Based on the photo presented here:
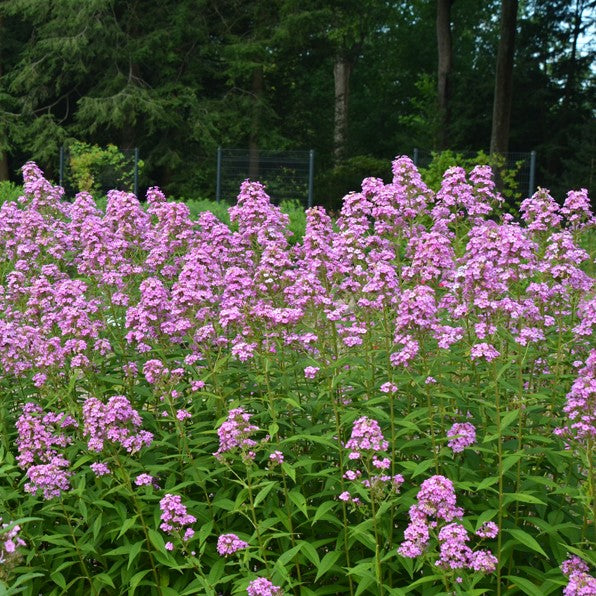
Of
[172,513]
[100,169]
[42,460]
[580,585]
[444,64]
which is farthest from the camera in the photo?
[444,64]

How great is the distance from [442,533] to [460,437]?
825mm

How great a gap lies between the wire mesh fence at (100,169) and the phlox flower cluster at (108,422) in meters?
22.9

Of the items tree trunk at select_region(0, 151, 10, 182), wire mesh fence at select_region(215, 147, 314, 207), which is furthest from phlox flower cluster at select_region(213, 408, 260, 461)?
tree trunk at select_region(0, 151, 10, 182)

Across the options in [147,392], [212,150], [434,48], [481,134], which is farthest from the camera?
[434,48]

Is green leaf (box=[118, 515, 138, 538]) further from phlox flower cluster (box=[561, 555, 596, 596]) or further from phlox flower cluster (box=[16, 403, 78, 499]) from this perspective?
phlox flower cluster (box=[561, 555, 596, 596])

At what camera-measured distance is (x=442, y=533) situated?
3.23 metres

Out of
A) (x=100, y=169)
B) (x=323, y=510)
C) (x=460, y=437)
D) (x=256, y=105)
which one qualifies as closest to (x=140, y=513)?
(x=323, y=510)

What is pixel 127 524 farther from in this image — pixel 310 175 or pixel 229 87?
pixel 229 87

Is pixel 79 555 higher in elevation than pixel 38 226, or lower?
lower

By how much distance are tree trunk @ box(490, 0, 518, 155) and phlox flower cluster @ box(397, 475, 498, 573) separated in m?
19.1

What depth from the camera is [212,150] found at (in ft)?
102

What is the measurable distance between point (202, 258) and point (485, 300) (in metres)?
1.69

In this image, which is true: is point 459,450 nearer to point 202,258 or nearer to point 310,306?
point 310,306

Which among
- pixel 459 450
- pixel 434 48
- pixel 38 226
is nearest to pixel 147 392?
pixel 459 450
